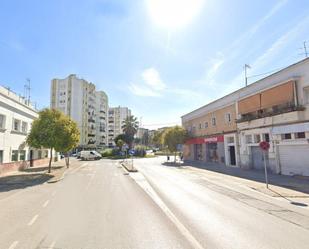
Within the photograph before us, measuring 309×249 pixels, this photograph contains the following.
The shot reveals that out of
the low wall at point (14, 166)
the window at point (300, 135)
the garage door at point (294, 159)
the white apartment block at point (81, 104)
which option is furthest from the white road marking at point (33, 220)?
the white apartment block at point (81, 104)

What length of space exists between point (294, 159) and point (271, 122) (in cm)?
387

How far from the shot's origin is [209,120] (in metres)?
36.2

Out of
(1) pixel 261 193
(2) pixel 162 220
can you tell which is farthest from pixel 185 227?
(1) pixel 261 193

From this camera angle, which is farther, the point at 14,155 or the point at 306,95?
the point at 14,155

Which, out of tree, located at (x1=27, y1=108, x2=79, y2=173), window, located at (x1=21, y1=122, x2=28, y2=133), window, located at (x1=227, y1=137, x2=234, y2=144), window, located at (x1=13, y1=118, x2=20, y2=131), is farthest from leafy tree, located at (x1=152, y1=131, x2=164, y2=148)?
window, located at (x1=13, y1=118, x2=20, y2=131)

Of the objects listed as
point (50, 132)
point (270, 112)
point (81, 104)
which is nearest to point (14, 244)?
point (50, 132)

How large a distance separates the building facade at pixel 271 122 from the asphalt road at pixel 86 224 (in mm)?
14180

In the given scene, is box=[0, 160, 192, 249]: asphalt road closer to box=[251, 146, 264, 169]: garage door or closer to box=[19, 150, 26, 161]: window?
box=[251, 146, 264, 169]: garage door

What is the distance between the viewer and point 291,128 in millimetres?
19750

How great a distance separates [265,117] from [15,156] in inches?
1016

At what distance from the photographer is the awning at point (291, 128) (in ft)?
61.0

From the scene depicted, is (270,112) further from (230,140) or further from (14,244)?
(14,244)

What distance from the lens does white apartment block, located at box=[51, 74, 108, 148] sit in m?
89.1

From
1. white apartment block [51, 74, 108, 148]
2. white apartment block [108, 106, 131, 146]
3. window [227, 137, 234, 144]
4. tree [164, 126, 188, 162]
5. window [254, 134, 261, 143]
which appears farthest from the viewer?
white apartment block [108, 106, 131, 146]
